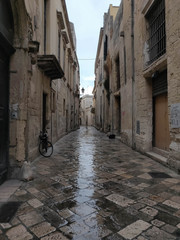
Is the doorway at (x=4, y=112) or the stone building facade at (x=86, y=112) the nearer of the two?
the doorway at (x=4, y=112)

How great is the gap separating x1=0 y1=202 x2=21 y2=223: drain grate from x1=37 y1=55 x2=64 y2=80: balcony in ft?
14.1

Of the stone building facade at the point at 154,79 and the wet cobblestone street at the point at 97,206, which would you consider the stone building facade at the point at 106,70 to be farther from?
the wet cobblestone street at the point at 97,206

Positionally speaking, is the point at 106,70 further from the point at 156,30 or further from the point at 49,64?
the point at 49,64

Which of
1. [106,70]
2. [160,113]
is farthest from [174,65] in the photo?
[106,70]

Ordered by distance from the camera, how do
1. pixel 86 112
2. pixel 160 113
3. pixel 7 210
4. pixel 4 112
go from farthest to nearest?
1. pixel 86 112
2. pixel 160 113
3. pixel 4 112
4. pixel 7 210

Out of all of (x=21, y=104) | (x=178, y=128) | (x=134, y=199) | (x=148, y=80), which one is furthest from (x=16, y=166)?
(x=148, y=80)

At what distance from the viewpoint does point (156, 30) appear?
5.89 metres

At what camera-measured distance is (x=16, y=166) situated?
3.77 meters

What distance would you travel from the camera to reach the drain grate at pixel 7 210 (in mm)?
2156

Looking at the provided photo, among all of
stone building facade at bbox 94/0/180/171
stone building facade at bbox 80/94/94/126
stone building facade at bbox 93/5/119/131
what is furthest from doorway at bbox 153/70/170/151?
stone building facade at bbox 80/94/94/126

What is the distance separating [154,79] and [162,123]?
161 centimetres

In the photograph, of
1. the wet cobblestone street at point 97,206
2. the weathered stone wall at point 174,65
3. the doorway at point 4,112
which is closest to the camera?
the wet cobblestone street at point 97,206

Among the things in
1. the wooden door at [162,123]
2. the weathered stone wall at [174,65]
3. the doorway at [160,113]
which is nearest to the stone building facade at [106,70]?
the doorway at [160,113]

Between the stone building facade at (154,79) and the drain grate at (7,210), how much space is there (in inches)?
134
